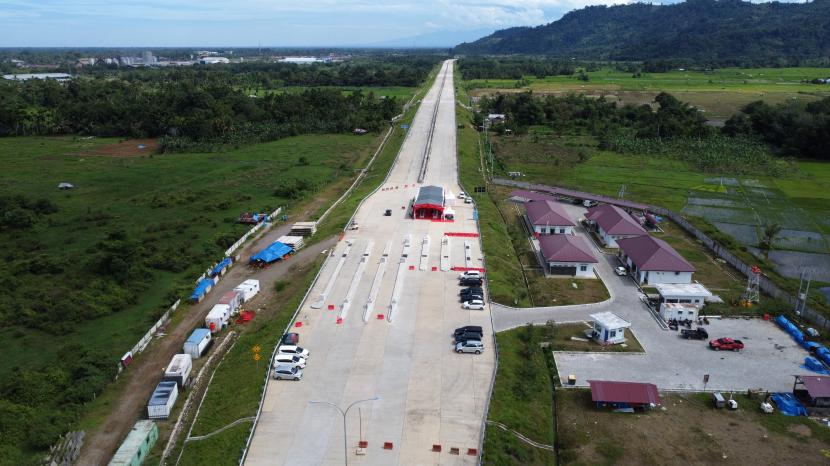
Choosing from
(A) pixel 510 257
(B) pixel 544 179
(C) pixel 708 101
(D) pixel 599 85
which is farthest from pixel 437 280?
(D) pixel 599 85

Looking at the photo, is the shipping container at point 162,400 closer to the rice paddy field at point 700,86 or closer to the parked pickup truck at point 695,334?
the parked pickup truck at point 695,334

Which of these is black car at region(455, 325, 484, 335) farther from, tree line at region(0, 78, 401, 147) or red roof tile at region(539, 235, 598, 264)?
tree line at region(0, 78, 401, 147)

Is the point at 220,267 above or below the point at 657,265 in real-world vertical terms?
below

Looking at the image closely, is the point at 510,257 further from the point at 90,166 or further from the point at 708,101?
the point at 708,101

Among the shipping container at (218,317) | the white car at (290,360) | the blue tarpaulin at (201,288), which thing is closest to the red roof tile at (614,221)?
the white car at (290,360)

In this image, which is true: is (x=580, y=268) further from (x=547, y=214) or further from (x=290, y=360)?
(x=290, y=360)

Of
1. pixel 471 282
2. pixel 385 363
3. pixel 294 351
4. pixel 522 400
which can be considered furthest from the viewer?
pixel 471 282

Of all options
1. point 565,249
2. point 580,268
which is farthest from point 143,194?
point 580,268

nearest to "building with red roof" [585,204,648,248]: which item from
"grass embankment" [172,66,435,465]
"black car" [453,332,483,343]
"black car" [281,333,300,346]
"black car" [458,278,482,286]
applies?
"black car" [458,278,482,286]
